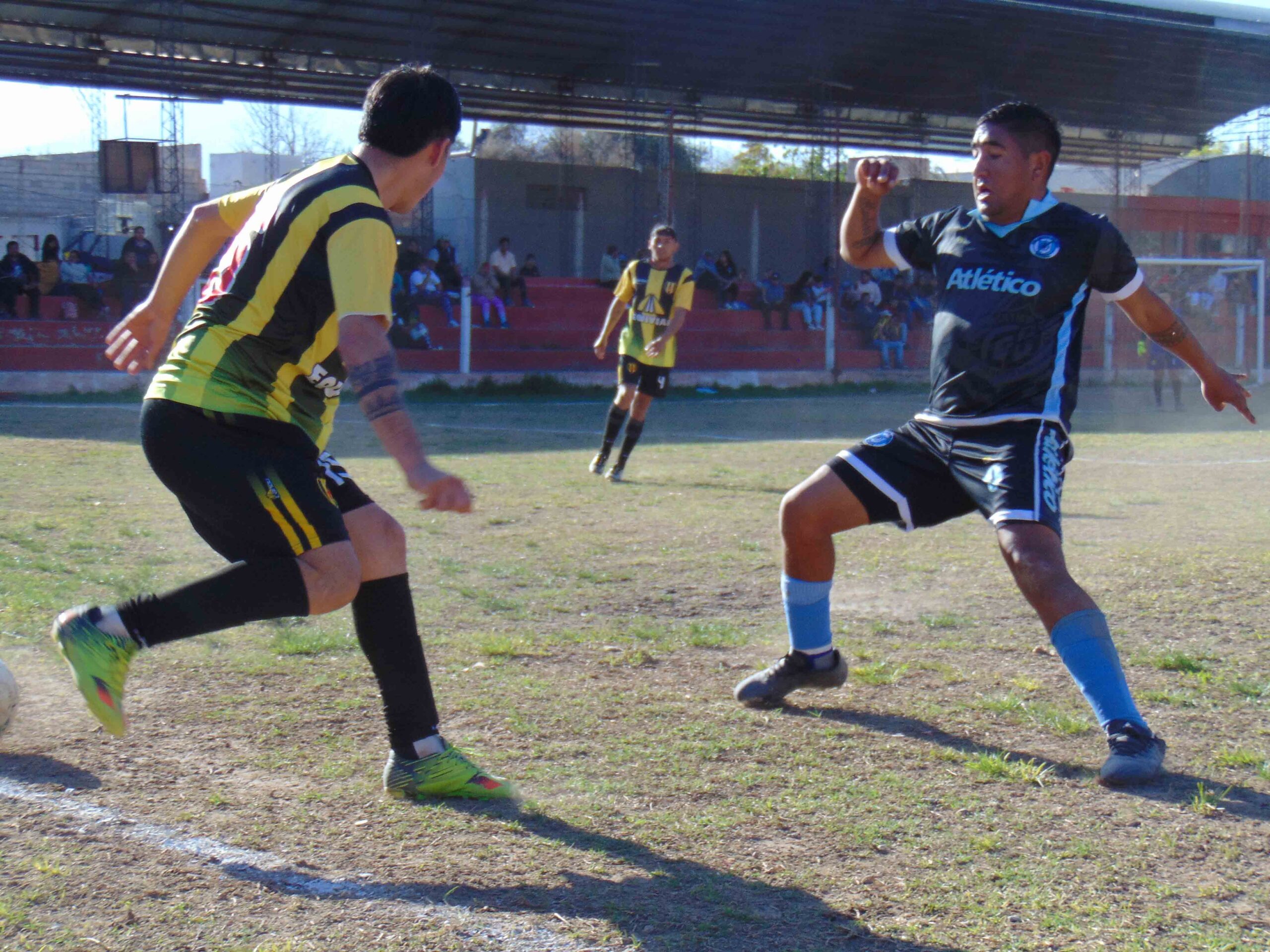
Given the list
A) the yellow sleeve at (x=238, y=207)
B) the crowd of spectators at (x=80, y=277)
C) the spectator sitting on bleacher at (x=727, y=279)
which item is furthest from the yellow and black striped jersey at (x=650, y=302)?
the spectator sitting on bleacher at (x=727, y=279)

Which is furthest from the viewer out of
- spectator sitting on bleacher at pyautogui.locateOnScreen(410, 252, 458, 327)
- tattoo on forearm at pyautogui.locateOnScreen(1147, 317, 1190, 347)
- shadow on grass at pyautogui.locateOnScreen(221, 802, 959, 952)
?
spectator sitting on bleacher at pyautogui.locateOnScreen(410, 252, 458, 327)

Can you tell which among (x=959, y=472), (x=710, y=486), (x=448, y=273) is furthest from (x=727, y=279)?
(x=959, y=472)

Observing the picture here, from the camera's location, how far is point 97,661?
9.32ft

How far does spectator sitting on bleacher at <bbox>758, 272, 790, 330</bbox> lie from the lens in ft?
85.1

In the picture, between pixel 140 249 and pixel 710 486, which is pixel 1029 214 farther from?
pixel 140 249

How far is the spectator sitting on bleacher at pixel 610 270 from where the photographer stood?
25.9m

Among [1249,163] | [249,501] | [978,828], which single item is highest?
[1249,163]

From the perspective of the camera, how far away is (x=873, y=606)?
5523 mm

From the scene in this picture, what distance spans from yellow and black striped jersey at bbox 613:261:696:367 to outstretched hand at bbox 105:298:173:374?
21.6ft

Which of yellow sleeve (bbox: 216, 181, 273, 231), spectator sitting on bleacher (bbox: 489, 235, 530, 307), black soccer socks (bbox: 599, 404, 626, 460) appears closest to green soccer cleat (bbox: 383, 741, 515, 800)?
yellow sleeve (bbox: 216, 181, 273, 231)

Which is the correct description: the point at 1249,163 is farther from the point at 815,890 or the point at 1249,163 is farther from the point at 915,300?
the point at 815,890

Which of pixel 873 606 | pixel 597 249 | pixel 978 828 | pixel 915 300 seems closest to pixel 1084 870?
pixel 978 828

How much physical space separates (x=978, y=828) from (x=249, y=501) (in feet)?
6.30

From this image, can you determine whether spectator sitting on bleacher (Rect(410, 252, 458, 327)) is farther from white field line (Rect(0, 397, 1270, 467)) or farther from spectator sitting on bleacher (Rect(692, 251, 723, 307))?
spectator sitting on bleacher (Rect(692, 251, 723, 307))
